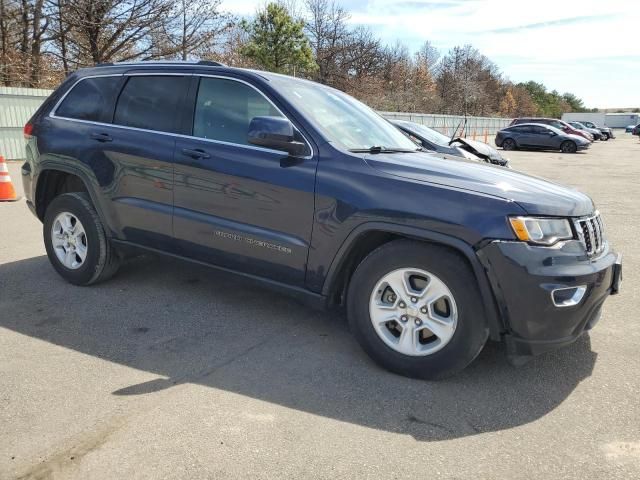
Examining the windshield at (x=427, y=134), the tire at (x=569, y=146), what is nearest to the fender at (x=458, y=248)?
the windshield at (x=427, y=134)

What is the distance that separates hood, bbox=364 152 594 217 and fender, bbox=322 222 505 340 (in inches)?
12.0

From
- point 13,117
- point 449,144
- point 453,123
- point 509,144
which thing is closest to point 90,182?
point 449,144

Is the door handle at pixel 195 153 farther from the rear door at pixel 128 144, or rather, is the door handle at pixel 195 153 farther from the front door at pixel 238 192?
the rear door at pixel 128 144

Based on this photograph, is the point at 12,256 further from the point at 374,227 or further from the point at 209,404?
the point at 374,227

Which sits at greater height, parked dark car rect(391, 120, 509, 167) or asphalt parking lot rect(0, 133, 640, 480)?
parked dark car rect(391, 120, 509, 167)

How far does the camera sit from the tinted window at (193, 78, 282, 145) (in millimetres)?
3855

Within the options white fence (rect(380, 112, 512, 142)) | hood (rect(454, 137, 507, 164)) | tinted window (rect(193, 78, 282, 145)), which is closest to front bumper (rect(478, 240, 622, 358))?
tinted window (rect(193, 78, 282, 145))

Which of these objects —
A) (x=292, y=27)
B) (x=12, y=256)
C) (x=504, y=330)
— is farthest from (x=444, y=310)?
(x=292, y=27)

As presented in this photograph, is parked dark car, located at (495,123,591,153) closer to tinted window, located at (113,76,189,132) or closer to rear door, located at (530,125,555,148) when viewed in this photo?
rear door, located at (530,125,555,148)

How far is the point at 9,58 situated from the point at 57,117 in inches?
732

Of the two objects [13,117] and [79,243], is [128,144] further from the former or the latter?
[13,117]

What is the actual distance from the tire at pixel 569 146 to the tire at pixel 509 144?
2279 millimetres

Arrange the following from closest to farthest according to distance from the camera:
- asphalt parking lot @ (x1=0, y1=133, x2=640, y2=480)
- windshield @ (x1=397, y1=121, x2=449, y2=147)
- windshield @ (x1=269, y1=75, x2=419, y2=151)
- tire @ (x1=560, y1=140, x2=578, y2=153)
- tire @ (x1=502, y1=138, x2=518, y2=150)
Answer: asphalt parking lot @ (x1=0, y1=133, x2=640, y2=480)
windshield @ (x1=269, y1=75, x2=419, y2=151)
windshield @ (x1=397, y1=121, x2=449, y2=147)
tire @ (x1=560, y1=140, x2=578, y2=153)
tire @ (x1=502, y1=138, x2=518, y2=150)

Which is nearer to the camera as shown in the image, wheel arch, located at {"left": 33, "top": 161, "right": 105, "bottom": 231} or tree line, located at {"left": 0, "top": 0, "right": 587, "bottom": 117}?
wheel arch, located at {"left": 33, "top": 161, "right": 105, "bottom": 231}
